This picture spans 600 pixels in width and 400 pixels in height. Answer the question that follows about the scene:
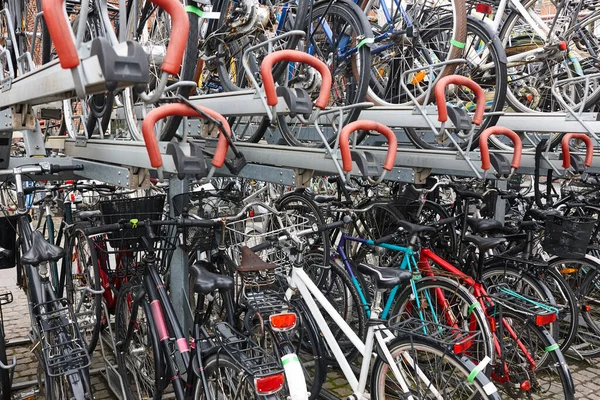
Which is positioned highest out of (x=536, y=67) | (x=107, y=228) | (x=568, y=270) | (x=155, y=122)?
(x=536, y=67)

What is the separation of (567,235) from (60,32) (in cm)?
374

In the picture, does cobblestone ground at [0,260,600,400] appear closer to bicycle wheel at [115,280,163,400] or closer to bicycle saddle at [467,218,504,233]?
bicycle wheel at [115,280,163,400]

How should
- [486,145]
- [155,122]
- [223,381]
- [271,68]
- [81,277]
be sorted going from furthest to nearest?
[81,277], [486,145], [223,381], [271,68], [155,122]

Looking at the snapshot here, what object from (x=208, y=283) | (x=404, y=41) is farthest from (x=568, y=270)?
(x=208, y=283)

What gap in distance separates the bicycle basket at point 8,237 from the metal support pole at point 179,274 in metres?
1.06

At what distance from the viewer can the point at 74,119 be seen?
162 inches

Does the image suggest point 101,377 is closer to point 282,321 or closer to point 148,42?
point 282,321

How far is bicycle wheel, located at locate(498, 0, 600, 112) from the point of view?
449cm

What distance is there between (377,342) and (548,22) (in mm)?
3466

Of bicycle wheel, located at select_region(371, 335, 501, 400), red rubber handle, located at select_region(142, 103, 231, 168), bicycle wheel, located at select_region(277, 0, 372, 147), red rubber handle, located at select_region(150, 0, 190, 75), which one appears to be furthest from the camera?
bicycle wheel, located at select_region(277, 0, 372, 147)

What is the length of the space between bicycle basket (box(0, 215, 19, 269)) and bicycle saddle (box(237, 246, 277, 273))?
163 cm

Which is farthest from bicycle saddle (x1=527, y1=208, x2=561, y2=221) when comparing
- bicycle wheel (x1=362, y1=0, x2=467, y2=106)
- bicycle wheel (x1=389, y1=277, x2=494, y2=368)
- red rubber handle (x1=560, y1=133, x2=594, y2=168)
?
bicycle wheel (x1=362, y1=0, x2=467, y2=106)

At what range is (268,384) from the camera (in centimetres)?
210

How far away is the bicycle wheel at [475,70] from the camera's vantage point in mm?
3660
